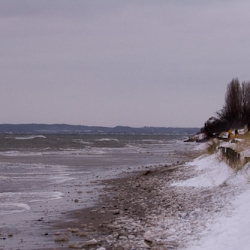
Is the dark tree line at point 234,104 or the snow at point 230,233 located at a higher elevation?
the dark tree line at point 234,104

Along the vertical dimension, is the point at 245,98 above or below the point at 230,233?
above

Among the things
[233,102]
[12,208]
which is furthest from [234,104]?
[12,208]

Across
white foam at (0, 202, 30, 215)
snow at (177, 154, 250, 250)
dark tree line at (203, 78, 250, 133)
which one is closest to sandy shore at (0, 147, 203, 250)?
snow at (177, 154, 250, 250)

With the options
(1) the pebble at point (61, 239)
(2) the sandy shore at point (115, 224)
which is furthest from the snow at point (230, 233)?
(1) the pebble at point (61, 239)

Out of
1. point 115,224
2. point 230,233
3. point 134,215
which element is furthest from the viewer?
point 134,215

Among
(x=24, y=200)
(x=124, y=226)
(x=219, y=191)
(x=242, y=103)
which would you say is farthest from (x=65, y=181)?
(x=242, y=103)

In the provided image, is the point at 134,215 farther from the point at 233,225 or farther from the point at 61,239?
the point at 233,225

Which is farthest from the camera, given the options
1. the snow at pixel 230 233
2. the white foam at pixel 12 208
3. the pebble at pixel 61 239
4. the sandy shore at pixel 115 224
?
the white foam at pixel 12 208

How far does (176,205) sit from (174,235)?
274 cm

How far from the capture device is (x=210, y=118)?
216 ft

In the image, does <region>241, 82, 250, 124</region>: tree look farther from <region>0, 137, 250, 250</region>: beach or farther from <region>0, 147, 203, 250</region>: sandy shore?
Result: <region>0, 147, 203, 250</region>: sandy shore

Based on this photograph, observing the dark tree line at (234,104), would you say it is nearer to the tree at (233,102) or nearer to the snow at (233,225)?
the tree at (233,102)

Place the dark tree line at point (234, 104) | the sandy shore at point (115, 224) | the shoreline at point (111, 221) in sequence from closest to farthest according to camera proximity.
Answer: the sandy shore at point (115, 224) → the shoreline at point (111, 221) → the dark tree line at point (234, 104)

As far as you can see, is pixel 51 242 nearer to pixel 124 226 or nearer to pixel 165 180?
pixel 124 226
